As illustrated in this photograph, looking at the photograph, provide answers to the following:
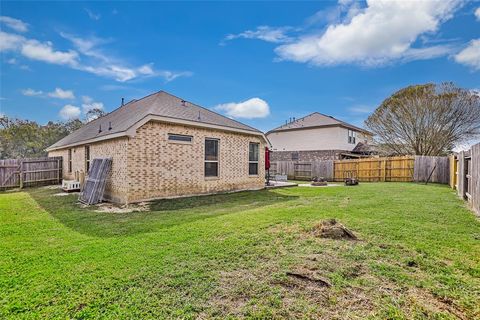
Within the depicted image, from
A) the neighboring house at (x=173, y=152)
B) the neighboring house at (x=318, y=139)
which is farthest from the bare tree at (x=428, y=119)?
the neighboring house at (x=173, y=152)

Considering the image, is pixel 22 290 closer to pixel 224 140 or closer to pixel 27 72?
pixel 224 140

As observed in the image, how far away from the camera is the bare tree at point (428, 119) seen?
19875 millimetres

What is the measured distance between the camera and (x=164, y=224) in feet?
19.5

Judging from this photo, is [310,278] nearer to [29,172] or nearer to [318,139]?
[29,172]

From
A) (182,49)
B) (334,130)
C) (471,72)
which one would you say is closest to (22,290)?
(182,49)

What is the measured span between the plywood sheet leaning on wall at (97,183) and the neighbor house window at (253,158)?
6.46 m

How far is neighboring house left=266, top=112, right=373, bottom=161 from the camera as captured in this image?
2685 centimetres

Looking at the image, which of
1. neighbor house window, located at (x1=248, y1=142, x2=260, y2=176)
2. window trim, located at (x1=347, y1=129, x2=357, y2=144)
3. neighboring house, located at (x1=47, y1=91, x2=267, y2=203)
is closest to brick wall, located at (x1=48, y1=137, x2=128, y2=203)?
neighboring house, located at (x1=47, y1=91, x2=267, y2=203)

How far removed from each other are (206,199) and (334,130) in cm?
2077

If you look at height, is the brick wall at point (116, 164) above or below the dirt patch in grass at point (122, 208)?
above

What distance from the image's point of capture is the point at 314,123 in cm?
2845

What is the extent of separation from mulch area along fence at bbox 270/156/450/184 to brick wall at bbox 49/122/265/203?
11.1 meters

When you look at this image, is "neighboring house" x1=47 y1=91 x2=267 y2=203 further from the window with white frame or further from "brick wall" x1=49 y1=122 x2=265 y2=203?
the window with white frame

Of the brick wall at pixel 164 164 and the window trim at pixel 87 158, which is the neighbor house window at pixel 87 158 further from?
the brick wall at pixel 164 164
